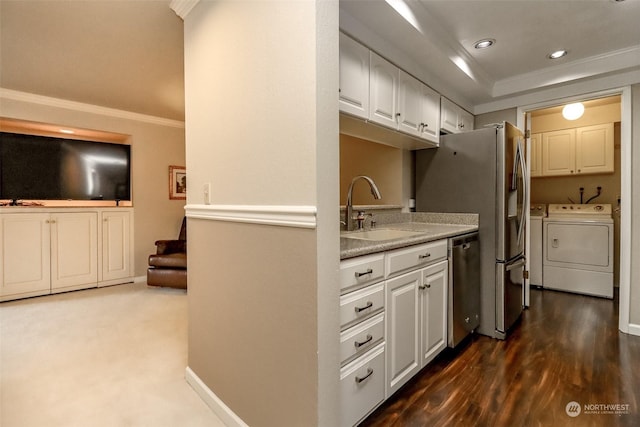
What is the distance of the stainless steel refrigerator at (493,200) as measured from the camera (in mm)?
2438

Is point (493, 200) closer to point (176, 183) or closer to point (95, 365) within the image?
point (95, 365)

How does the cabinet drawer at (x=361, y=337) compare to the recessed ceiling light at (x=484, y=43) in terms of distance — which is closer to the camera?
the cabinet drawer at (x=361, y=337)

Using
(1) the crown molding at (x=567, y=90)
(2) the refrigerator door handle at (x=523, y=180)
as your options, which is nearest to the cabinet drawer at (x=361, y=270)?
(2) the refrigerator door handle at (x=523, y=180)

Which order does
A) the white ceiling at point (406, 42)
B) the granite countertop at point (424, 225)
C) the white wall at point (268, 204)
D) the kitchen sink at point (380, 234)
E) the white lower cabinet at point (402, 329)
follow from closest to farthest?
the white wall at point (268, 204), the white lower cabinet at point (402, 329), the granite countertop at point (424, 225), the white ceiling at point (406, 42), the kitchen sink at point (380, 234)

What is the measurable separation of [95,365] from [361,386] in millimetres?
1841

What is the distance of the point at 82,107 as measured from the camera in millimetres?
3736

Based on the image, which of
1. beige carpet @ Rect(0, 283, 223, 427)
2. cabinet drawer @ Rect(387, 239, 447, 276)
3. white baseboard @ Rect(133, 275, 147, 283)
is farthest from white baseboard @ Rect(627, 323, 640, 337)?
white baseboard @ Rect(133, 275, 147, 283)

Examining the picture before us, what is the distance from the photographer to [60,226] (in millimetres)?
3648

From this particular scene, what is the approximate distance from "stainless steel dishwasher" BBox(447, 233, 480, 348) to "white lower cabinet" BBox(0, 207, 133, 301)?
410 centimetres

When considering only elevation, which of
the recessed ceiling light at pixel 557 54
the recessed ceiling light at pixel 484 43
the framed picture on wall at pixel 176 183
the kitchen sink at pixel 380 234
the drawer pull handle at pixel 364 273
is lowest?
the drawer pull handle at pixel 364 273

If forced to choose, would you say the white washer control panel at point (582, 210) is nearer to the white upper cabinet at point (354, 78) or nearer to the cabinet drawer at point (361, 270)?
the white upper cabinet at point (354, 78)

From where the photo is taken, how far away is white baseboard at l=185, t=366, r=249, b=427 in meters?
1.45

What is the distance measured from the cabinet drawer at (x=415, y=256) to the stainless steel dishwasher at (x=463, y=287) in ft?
0.52

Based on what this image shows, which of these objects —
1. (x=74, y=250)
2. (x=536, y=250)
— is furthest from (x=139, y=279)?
(x=536, y=250)
